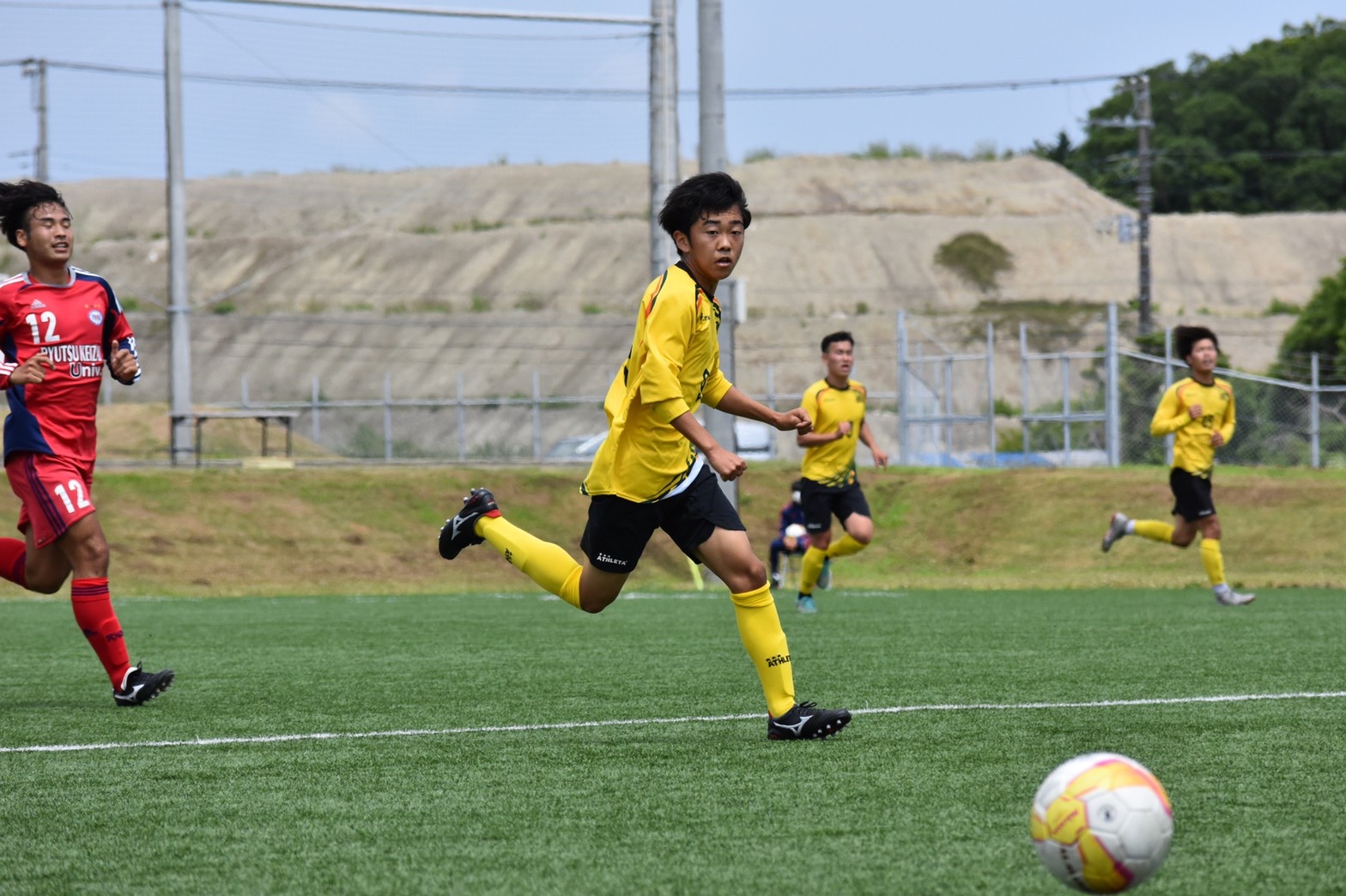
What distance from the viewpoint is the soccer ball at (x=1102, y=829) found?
3.17m

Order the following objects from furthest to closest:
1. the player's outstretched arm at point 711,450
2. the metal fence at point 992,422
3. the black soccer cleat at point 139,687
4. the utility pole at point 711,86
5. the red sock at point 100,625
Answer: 1. the metal fence at point 992,422
2. the utility pole at point 711,86
3. the red sock at point 100,625
4. the black soccer cleat at point 139,687
5. the player's outstretched arm at point 711,450

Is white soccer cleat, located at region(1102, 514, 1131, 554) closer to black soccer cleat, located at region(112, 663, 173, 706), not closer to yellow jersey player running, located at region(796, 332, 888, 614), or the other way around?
yellow jersey player running, located at region(796, 332, 888, 614)

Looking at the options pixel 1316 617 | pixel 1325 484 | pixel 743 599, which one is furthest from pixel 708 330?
pixel 1325 484

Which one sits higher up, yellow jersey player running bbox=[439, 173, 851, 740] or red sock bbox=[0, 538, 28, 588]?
yellow jersey player running bbox=[439, 173, 851, 740]

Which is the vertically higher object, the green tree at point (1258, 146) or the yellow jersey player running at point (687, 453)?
the green tree at point (1258, 146)

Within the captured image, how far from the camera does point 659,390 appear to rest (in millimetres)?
5426

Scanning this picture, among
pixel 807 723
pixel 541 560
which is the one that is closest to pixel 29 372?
pixel 541 560

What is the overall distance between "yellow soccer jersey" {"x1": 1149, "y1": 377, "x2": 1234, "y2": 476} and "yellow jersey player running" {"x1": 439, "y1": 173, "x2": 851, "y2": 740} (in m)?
7.63

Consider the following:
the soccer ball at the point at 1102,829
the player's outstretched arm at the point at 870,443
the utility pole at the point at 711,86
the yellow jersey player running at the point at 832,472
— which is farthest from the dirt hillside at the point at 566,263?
the soccer ball at the point at 1102,829

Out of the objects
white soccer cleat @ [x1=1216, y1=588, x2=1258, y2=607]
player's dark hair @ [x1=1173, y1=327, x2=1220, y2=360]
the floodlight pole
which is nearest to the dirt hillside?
the floodlight pole

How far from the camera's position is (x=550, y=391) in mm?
52406

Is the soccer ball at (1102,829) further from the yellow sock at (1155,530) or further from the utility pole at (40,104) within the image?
the utility pole at (40,104)

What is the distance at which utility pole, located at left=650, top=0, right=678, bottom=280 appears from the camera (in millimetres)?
19781

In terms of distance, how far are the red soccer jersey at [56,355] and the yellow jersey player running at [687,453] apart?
240 cm
